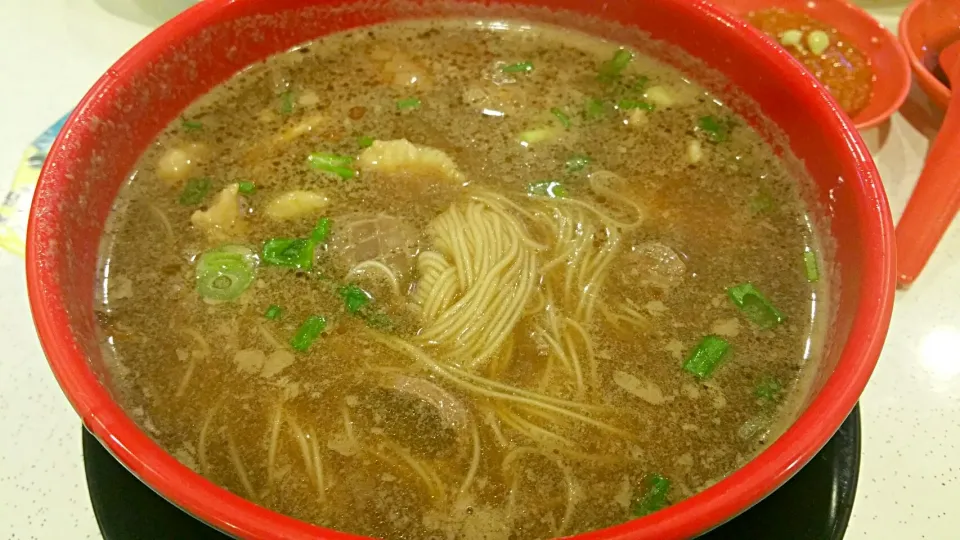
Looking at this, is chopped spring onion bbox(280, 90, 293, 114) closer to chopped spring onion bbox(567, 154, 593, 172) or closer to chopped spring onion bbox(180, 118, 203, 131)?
chopped spring onion bbox(180, 118, 203, 131)

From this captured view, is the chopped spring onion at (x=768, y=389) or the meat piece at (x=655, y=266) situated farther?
the meat piece at (x=655, y=266)

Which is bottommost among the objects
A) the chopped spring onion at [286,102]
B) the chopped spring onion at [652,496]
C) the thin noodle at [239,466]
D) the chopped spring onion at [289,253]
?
the thin noodle at [239,466]

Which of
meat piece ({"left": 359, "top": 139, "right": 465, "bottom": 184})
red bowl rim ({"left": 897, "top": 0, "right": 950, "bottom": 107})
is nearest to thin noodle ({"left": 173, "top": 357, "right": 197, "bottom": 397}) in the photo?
meat piece ({"left": 359, "top": 139, "right": 465, "bottom": 184})

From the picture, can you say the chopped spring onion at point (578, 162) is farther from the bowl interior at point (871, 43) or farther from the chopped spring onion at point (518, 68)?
the bowl interior at point (871, 43)

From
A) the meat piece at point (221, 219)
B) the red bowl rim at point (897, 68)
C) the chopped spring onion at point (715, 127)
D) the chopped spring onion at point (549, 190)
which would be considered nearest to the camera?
the meat piece at point (221, 219)

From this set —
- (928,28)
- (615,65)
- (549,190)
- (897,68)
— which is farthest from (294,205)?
(928,28)

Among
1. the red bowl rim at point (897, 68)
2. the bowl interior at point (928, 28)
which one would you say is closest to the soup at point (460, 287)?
the red bowl rim at point (897, 68)

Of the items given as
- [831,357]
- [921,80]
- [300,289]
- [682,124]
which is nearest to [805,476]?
[831,357]

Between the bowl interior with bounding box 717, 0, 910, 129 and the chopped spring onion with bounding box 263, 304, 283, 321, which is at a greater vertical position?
the bowl interior with bounding box 717, 0, 910, 129
